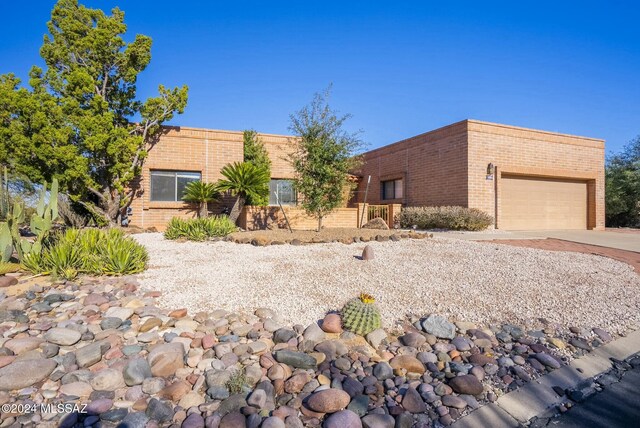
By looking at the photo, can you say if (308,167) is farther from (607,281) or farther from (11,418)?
(11,418)

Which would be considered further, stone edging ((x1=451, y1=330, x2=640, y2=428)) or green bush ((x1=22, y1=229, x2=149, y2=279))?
green bush ((x1=22, y1=229, x2=149, y2=279))

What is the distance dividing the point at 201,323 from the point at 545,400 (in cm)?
313

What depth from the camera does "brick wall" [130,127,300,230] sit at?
13.1 metres

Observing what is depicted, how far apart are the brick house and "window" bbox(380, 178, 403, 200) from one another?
0.89m

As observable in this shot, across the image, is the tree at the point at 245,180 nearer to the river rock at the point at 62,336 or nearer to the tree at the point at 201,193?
the tree at the point at 201,193

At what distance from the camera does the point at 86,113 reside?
11.1 metres

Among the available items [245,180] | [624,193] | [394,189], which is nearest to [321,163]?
[245,180]

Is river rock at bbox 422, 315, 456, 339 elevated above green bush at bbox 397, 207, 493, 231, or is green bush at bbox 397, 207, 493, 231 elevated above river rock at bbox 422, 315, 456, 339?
green bush at bbox 397, 207, 493, 231

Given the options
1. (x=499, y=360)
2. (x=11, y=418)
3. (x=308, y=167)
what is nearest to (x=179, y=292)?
(x=11, y=418)

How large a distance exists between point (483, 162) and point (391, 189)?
5.45m

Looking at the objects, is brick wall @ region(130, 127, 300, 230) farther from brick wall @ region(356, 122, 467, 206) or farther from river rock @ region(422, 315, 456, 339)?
river rock @ region(422, 315, 456, 339)

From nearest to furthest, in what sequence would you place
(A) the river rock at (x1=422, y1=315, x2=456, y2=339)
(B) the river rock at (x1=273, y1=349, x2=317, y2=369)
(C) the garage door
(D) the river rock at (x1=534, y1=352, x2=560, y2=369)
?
(B) the river rock at (x1=273, y1=349, x2=317, y2=369) < (D) the river rock at (x1=534, y1=352, x2=560, y2=369) < (A) the river rock at (x1=422, y1=315, x2=456, y2=339) < (C) the garage door

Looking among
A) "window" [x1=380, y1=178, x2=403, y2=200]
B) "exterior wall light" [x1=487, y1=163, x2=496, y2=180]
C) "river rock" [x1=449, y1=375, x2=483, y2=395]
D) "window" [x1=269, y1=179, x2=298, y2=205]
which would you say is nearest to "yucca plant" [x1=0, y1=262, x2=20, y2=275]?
"river rock" [x1=449, y1=375, x2=483, y2=395]

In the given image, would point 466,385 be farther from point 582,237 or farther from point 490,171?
point 490,171
